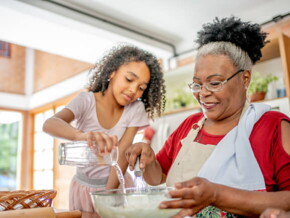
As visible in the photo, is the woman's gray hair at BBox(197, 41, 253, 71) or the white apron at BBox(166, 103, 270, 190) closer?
the white apron at BBox(166, 103, 270, 190)

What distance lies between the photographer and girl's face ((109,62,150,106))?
162cm

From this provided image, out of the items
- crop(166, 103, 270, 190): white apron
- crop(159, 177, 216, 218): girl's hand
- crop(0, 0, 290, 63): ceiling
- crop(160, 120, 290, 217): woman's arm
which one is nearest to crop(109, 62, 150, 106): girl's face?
crop(166, 103, 270, 190): white apron

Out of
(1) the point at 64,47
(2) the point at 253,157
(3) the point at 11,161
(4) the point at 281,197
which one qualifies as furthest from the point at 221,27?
(3) the point at 11,161

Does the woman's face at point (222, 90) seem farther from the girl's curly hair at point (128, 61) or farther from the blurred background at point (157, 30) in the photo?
the blurred background at point (157, 30)

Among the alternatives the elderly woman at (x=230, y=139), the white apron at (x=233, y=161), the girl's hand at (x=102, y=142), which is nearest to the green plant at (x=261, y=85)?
the elderly woman at (x=230, y=139)

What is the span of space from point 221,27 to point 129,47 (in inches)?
27.2

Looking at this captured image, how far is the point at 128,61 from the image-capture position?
1726mm

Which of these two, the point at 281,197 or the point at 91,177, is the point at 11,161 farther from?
the point at 281,197

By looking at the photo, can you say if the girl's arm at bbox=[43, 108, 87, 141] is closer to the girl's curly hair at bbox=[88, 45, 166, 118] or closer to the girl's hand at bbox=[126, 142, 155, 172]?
the girl's hand at bbox=[126, 142, 155, 172]

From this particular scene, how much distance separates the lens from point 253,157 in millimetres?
1011

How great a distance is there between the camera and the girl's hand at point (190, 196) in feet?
2.04

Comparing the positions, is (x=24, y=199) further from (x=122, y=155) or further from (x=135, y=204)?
(x=122, y=155)

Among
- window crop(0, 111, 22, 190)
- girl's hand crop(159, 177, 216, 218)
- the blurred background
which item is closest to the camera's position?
girl's hand crop(159, 177, 216, 218)

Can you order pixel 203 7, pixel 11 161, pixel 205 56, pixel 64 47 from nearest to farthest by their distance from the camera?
pixel 205 56
pixel 203 7
pixel 64 47
pixel 11 161
